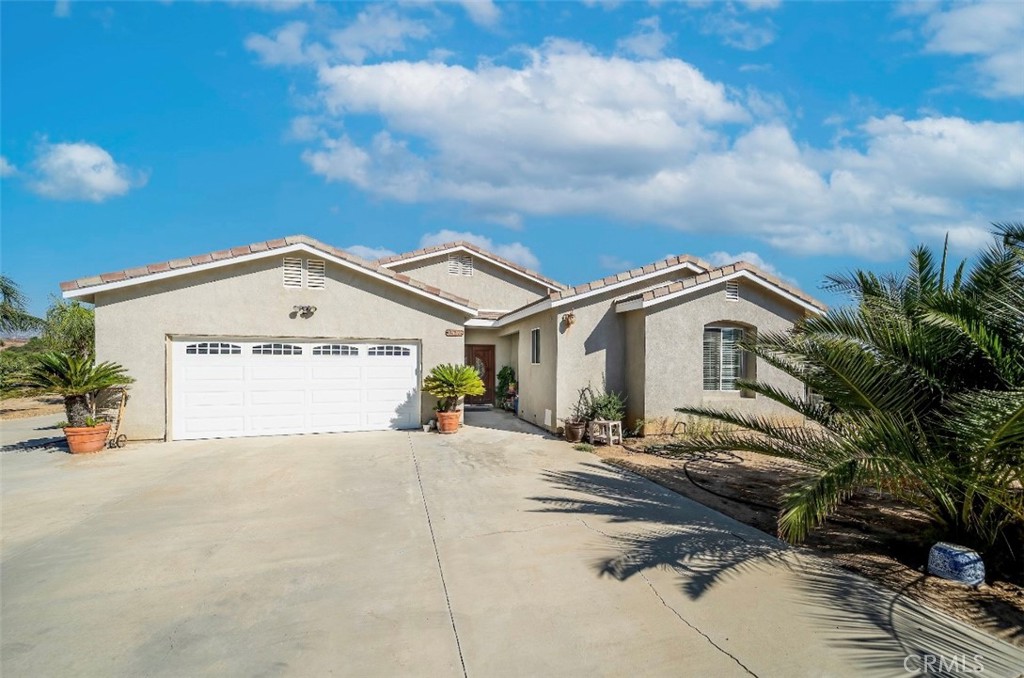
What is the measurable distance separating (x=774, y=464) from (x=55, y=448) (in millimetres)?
14920

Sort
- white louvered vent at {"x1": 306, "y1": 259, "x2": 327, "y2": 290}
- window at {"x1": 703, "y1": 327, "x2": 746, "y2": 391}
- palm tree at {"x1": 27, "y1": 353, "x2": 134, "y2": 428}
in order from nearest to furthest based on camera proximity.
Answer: palm tree at {"x1": 27, "y1": 353, "x2": 134, "y2": 428} → white louvered vent at {"x1": 306, "y1": 259, "x2": 327, "y2": 290} → window at {"x1": 703, "y1": 327, "x2": 746, "y2": 391}

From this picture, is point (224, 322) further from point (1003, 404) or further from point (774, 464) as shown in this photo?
point (1003, 404)

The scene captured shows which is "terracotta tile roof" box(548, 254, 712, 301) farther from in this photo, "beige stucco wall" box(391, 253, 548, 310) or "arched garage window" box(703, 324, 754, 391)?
"beige stucco wall" box(391, 253, 548, 310)

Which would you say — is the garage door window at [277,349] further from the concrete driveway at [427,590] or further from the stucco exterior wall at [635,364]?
the stucco exterior wall at [635,364]

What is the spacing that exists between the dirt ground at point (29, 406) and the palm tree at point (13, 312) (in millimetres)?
2995

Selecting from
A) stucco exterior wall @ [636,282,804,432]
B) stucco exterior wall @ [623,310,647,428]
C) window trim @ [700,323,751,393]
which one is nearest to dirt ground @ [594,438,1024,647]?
stucco exterior wall @ [623,310,647,428]

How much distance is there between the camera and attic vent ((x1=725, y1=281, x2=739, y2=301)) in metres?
13.0

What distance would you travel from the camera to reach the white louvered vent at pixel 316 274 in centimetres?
1269

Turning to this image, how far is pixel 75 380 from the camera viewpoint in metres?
10.5

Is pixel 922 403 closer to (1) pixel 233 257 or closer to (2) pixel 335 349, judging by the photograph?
(2) pixel 335 349

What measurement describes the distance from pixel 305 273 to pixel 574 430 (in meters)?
7.46

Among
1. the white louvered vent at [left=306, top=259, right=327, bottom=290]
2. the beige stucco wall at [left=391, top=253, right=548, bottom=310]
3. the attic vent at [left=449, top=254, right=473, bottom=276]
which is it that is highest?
the attic vent at [left=449, top=254, right=473, bottom=276]

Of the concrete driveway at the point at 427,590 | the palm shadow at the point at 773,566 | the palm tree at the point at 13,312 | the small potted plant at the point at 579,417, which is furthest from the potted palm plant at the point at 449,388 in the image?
the palm tree at the point at 13,312

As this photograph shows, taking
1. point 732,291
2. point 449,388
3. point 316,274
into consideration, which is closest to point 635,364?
point 732,291
